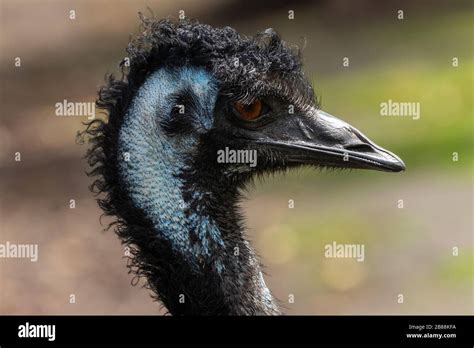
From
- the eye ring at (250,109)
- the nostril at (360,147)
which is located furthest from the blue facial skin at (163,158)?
the nostril at (360,147)

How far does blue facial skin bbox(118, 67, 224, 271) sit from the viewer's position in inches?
180

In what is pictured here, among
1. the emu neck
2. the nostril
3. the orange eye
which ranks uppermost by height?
the orange eye

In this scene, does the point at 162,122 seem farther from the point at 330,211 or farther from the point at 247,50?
the point at 330,211

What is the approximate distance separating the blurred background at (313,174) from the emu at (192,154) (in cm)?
266

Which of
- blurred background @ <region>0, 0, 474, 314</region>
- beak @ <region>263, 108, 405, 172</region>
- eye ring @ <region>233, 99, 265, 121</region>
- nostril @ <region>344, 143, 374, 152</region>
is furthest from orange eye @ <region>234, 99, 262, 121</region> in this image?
blurred background @ <region>0, 0, 474, 314</region>

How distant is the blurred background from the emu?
2.66 m

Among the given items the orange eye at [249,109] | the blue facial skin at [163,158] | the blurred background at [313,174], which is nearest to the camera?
the blue facial skin at [163,158]

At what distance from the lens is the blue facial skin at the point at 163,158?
15.0ft

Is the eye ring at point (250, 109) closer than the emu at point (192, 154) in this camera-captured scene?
No

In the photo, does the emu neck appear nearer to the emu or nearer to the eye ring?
the emu

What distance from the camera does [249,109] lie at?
4.73 metres

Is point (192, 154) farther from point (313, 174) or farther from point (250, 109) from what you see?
point (313, 174)

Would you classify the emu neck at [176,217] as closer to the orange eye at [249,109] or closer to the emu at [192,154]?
the emu at [192,154]

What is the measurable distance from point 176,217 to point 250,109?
57 cm
